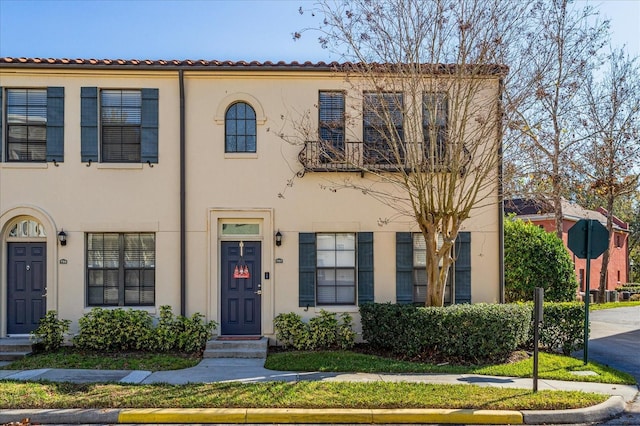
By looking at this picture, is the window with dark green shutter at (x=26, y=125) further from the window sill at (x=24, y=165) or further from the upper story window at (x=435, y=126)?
the upper story window at (x=435, y=126)

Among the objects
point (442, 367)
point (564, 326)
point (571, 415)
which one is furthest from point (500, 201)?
point (571, 415)

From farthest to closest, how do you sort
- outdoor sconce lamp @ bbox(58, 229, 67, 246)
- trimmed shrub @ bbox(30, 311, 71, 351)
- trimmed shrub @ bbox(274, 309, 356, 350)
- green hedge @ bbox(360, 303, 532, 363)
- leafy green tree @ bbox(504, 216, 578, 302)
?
leafy green tree @ bbox(504, 216, 578, 302)
outdoor sconce lamp @ bbox(58, 229, 67, 246)
trimmed shrub @ bbox(274, 309, 356, 350)
trimmed shrub @ bbox(30, 311, 71, 351)
green hedge @ bbox(360, 303, 532, 363)

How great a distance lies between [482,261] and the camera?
Result: 11.5 meters

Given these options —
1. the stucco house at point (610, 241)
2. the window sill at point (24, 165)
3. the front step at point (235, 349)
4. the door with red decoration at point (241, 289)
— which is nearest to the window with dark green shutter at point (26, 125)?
the window sill at point (24, 165)

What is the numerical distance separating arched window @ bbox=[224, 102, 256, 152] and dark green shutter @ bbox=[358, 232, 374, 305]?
10.3ft

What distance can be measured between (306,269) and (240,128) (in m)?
3.42

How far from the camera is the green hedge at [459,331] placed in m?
9.55

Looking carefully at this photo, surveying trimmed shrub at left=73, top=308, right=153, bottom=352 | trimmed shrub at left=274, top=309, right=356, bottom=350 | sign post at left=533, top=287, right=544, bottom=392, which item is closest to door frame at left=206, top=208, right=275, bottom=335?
trimmed shrub at left=274, top=309, right=356, bottom=350

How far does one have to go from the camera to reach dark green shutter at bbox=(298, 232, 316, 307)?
11.2 meters

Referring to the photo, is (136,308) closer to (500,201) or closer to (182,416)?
(182,416)

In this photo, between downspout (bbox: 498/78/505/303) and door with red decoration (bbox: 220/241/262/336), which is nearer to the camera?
downspout (bbox: 498/78/505/303)

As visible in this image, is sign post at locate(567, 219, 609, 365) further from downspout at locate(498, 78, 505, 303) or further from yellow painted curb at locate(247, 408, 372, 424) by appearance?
yellow painted curb at locate(247, 408, 372, 424)

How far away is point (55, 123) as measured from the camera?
1119 centimetres

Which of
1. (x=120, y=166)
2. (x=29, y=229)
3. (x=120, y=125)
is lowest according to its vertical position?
(x=29, y=229)
